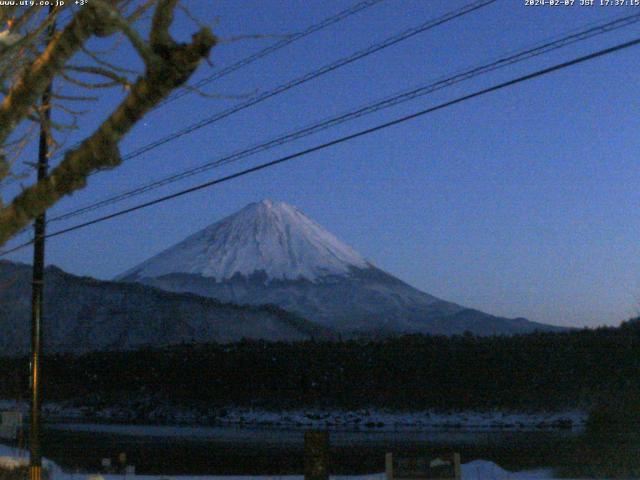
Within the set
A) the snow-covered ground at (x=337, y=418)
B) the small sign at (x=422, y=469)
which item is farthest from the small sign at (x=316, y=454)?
the snow-covered ground at (x=337, y=418)

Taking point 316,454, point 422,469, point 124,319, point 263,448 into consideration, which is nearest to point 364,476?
point 422,469

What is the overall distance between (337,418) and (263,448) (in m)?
20.6

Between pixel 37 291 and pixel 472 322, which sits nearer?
pixel 37 291

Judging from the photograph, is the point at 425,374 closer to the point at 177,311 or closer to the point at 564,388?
the point at 564,388

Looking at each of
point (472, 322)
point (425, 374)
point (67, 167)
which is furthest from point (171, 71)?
point (472, 322)

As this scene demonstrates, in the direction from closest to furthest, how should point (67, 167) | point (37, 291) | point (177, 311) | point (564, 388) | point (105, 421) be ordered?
point (67, 167)
point (37, 291)
point (564, 388)
point (105, 421)
point (177, 311)

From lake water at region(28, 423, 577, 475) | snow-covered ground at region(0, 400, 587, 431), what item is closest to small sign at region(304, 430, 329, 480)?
lake water at region(28, 423, 577, 475)

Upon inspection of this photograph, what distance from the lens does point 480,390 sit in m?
52.7

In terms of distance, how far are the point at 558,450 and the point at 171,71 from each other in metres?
26.3

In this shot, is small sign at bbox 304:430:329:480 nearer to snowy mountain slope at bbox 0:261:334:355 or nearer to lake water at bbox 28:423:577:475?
lake water at bbox 28:423:577:475

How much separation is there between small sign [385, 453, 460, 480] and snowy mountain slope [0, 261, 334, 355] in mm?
73006

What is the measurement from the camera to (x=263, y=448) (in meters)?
32.7

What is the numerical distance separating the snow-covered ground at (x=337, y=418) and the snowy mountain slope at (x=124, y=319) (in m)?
26.4

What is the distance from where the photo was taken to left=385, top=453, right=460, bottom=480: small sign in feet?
46.6
